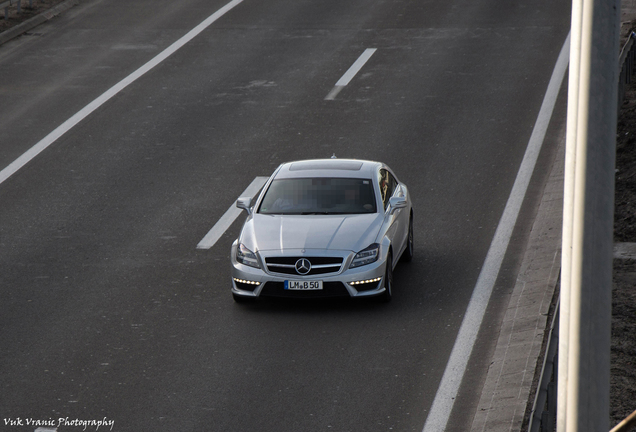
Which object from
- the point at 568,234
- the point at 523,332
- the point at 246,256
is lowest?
the point at 523,332

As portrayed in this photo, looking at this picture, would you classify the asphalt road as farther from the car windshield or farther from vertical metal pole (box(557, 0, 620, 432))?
vertical metal pole (box(557, 0, 620, 432))

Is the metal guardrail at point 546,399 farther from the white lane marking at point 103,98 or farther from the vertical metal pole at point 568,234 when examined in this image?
the white lane marking at point 103,98

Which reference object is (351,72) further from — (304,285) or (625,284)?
(625,284)

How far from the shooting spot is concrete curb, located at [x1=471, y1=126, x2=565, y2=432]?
25.2 ft

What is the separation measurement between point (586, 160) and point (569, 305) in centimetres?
63

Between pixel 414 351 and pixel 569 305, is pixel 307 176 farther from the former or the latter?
pixel 569 305

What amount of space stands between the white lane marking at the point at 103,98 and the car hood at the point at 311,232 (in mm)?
6681

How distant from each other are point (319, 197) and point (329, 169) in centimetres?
62

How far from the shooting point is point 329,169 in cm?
1195

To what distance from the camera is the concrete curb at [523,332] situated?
7691 millimetres

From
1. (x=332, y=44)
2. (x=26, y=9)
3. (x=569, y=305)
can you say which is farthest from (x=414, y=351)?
(x=26, y=9)

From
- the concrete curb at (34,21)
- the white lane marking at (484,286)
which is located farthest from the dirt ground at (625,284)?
the concrete curb at (34,21)

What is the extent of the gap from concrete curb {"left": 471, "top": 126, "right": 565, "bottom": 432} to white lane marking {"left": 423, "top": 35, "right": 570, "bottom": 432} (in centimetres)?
30

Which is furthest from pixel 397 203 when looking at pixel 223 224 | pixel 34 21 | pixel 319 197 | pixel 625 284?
pixel 34 21
